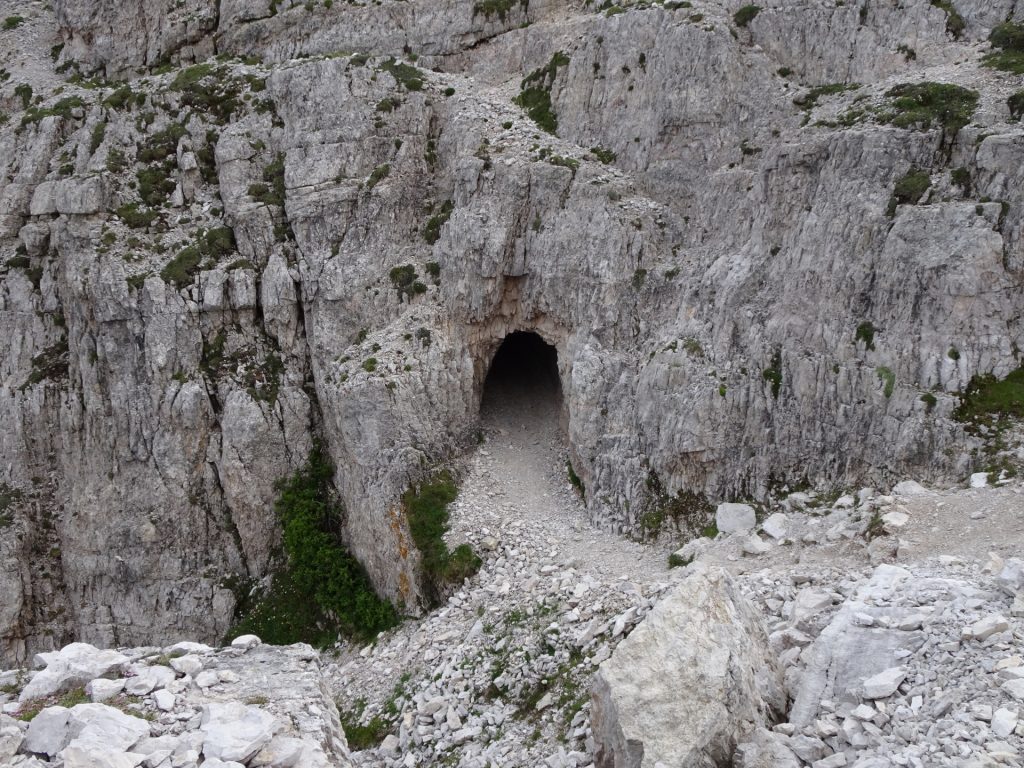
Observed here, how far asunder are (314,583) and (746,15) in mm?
31659

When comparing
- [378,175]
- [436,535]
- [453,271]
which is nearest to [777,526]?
[436,535]

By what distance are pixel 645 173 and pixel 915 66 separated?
1110cm

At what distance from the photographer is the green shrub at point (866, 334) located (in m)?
22.8

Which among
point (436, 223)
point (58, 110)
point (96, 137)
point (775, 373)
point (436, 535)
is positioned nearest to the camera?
point (775, 373)

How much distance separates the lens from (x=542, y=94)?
3394 centimetres

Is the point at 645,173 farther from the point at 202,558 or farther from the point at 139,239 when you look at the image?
the point at 202,558

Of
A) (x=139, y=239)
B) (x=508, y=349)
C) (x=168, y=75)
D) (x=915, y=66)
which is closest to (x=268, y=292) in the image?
(x=139, y=239)

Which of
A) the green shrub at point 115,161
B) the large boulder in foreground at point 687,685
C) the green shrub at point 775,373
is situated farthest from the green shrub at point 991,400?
the green shrub at point 115,161

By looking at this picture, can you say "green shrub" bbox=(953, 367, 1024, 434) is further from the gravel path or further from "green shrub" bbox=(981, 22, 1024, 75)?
"green shrub" bbox=(981, 22, 1024, 75)

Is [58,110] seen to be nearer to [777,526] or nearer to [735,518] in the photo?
[735,518]

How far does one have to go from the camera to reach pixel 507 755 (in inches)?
704

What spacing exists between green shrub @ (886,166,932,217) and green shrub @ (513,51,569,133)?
1547 cm

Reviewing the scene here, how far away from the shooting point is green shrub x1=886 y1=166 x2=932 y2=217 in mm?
22984

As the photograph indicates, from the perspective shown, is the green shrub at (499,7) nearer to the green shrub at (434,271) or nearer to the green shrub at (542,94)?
the green shrub at (542,94)
